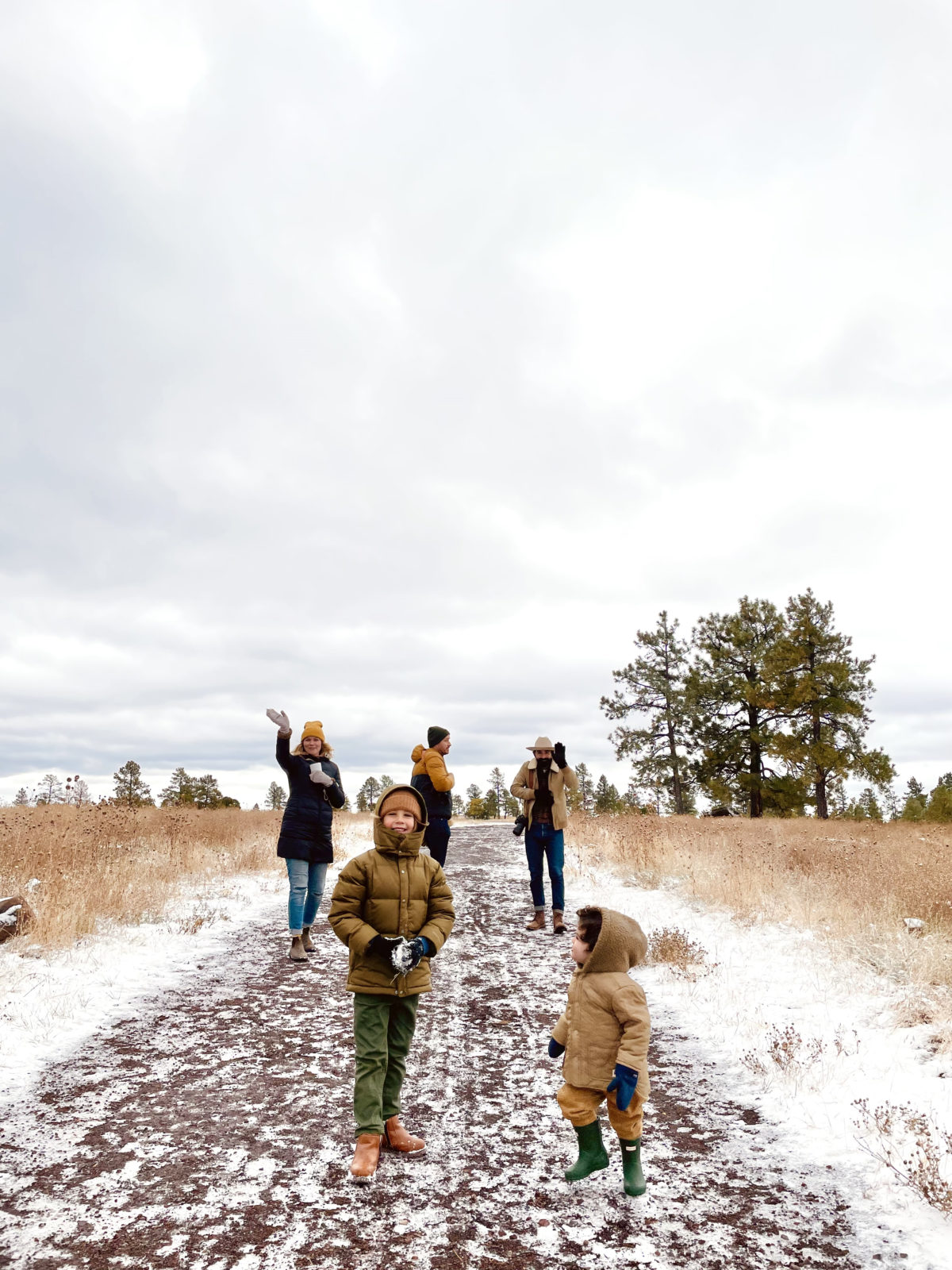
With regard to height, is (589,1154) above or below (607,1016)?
below

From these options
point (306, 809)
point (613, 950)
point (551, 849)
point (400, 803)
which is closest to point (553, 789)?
point (551, 849)

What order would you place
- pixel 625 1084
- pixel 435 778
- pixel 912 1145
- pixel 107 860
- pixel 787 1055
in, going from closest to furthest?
1. pixel 625 1084
2. pixel 912 1145
3. pixel 787 1055
4. pixel 435 778
5. pixel 107 860

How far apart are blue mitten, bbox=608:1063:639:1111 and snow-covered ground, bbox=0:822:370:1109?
3.54 meters

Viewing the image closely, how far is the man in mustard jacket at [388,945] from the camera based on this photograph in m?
3.60

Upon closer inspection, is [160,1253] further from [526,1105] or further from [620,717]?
[620,717]

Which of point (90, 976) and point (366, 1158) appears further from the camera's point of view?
point (90, 976)

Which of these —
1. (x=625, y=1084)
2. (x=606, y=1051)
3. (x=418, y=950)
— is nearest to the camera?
(x=625, y=1084)

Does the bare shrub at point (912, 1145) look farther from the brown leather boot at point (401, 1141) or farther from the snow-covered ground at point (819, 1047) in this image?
the brown leather boot at point (401, 1141)

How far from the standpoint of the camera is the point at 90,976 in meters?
6.48

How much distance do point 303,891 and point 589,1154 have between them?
4901 mm

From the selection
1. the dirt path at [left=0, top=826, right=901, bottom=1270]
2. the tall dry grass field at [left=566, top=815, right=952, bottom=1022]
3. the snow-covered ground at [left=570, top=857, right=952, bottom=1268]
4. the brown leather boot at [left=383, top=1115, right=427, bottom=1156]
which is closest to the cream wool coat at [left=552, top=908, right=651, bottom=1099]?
the dirt path at [left=0, top=826, right=901, bottom=1270]

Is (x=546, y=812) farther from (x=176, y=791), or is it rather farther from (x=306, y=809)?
(x=176, y=791)

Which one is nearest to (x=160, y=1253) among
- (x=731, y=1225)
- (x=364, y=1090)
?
(x=364, y=1090)

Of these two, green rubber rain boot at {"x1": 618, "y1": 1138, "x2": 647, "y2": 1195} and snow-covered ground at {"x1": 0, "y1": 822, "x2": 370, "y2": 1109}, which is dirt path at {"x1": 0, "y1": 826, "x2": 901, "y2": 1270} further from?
snow-covered ground at {"x1": 0, "y1": 822, "x2": 370, "y2": 1109}
